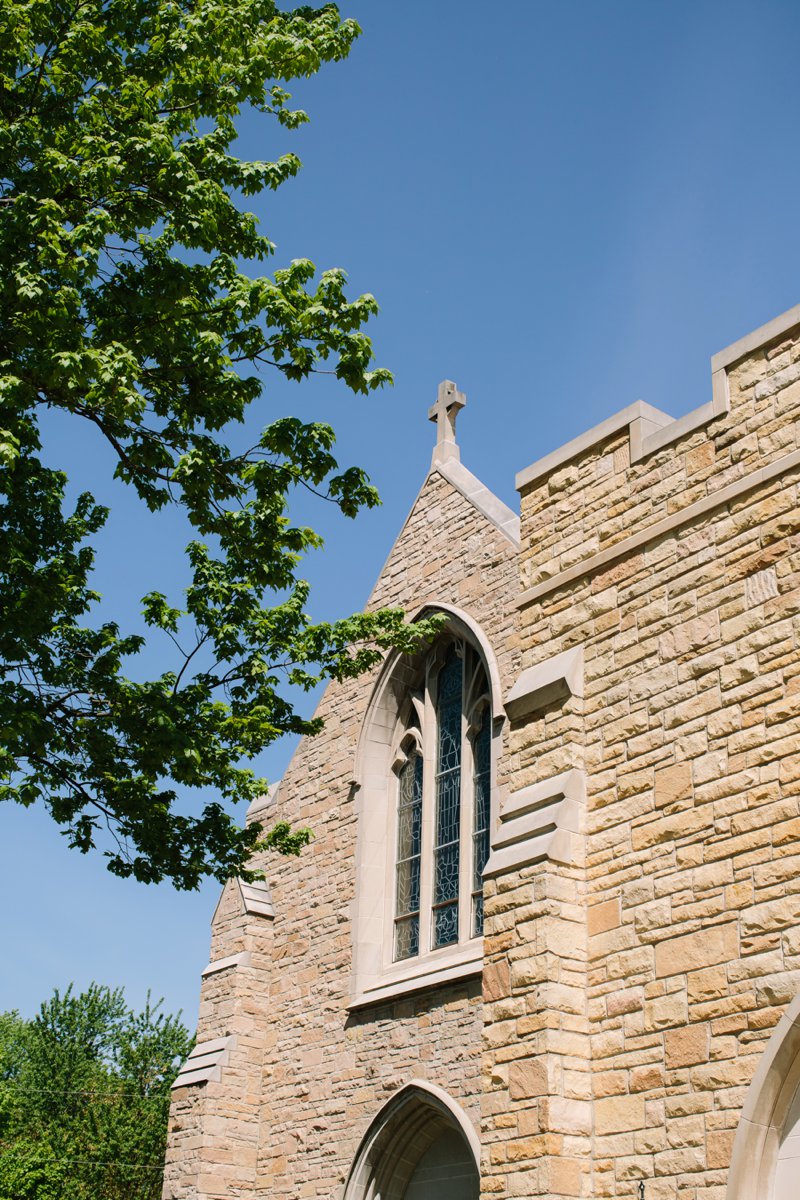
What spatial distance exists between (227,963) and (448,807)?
3705 mm

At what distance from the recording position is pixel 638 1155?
7586 millimetres

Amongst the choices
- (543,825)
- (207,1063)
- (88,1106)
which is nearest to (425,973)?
(207,1063)

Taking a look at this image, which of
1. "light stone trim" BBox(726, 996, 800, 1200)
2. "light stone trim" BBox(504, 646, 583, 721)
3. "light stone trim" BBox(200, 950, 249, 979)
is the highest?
"light stone trim" BBox(200, 950, 249, 979)

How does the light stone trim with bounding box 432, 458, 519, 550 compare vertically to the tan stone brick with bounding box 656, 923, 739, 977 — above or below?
above

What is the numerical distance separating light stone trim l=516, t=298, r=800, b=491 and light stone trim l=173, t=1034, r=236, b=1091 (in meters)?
8.04

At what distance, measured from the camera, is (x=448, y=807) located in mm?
14148

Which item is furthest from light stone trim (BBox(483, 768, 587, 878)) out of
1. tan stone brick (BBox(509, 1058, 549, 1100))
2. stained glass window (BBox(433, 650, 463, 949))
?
stained glass window (BBox(433, 650, 463, 949))

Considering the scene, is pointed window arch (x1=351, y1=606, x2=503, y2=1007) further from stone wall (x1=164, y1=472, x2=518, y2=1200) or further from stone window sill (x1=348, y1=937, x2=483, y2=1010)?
stone wall (x1=164, y1=472, x2=518, y2=1200)

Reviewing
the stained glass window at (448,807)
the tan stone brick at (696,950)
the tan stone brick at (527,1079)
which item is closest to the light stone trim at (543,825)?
the tan stone brick at (696,950)

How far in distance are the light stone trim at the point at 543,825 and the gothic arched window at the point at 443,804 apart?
4145 mm

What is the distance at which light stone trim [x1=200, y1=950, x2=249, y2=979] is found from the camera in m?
15.8

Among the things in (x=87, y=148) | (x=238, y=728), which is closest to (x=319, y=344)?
(x=87, y=148)

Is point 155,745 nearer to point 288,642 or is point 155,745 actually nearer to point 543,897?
point 288,642

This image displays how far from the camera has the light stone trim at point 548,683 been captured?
9180mm
